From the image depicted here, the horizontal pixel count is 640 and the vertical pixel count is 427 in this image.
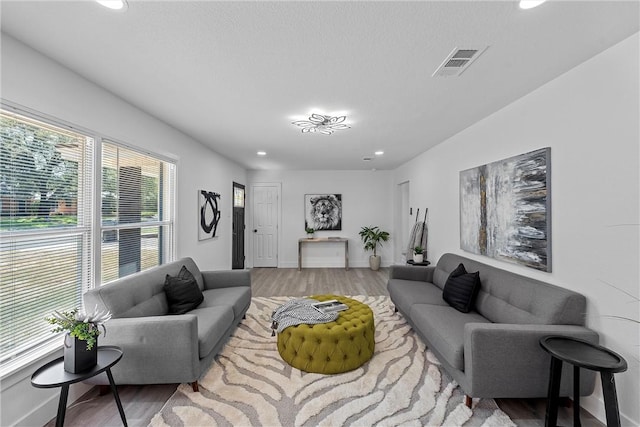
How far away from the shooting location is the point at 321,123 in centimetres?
313

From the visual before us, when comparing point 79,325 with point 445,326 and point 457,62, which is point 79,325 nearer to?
point 445,326

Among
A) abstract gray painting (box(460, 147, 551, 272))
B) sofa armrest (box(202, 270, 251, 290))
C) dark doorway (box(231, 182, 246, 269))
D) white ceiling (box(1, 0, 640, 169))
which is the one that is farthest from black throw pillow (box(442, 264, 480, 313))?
dark doorway (box(231, 182, 246, 269))

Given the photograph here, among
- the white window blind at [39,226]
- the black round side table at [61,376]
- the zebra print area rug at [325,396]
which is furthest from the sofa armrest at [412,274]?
the white window blind at [39,226]

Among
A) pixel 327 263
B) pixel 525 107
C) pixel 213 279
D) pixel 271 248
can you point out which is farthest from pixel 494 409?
pixel 271 248

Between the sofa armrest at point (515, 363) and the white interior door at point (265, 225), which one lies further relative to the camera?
the white interior door at point (265, 225)

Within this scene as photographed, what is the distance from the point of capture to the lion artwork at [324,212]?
6895mm

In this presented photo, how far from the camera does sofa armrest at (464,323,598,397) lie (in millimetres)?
1836

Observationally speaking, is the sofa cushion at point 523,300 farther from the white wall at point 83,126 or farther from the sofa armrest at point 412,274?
the white wall at point 83,126

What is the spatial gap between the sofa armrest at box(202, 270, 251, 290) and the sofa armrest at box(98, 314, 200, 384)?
59.4 inches

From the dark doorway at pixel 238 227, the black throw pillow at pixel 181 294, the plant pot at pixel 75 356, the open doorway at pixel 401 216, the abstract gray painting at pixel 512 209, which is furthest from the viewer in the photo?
the open doorway at pixel 401 216

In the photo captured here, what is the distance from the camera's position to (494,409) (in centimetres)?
195

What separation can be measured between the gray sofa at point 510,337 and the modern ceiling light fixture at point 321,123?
2233 mm

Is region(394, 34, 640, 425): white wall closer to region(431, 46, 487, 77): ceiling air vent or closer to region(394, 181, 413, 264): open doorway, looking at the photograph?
region(431, 46, 487, 77): ceiling air vent

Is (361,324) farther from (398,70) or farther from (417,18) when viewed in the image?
(417,18)
